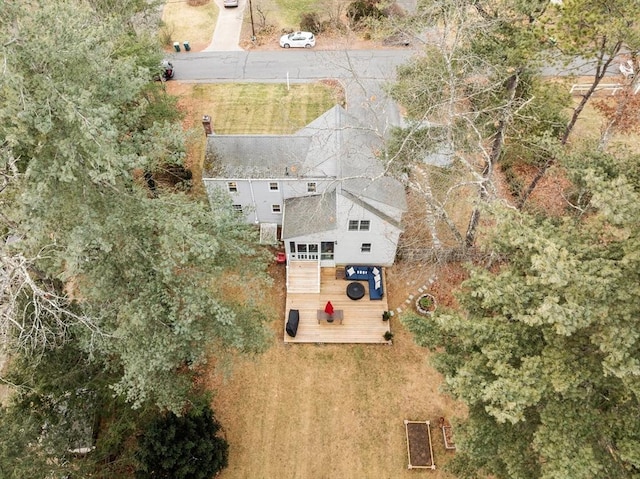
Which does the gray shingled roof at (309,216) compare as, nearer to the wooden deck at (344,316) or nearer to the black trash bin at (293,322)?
the wooden deck at (344,316)

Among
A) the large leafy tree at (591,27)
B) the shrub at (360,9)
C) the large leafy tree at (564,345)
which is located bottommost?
the shrub at (360,9)

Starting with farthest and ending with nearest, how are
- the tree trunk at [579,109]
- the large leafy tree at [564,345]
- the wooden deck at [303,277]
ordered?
the wooden deck at [303,277] → the tree trunk at [579,109] → the large leafy tree at [564,345]

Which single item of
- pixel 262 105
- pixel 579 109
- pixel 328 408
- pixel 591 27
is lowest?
pixel 328 408

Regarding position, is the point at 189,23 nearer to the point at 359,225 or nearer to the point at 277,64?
the point at 277,64

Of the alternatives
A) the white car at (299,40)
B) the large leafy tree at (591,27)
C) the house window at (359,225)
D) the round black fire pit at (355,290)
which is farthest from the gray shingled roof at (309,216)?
the white car at (299,40)

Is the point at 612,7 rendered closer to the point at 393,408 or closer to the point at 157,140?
the point at 157,140

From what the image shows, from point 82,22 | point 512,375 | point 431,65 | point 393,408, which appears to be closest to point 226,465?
point 393,408

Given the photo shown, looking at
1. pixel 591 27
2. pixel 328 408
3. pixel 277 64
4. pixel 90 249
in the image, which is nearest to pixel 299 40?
pixel 277 64
